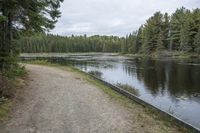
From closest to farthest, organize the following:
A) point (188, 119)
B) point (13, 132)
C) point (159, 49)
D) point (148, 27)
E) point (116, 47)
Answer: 1. point (13, 132)
2. point (188, 119)
3. point (159, 49)
4. point (148, 27)
5. point (116, 47)

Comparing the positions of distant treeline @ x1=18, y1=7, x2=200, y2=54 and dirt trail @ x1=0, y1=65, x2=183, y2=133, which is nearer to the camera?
dirt trail @ x1=0, y1=65, x2=183, y2=133

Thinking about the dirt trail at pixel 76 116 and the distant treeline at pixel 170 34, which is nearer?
the dirt trail at pixel 76 116

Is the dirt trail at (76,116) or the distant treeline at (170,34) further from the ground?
the distant treeline at (170,34)

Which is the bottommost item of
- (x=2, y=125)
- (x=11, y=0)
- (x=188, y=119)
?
(x=188, y=119)

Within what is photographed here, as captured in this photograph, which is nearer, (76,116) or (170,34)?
(76,116)

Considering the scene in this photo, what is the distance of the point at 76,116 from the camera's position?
10.2 metres

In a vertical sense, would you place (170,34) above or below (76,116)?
above

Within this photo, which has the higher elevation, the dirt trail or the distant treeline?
the distant treeline

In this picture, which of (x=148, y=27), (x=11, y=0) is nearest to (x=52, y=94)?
(x=11, y=0)

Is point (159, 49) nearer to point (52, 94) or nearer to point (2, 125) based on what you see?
point (52, 94)

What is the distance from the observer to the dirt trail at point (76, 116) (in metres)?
8.85

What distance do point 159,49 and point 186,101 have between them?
61146 mm

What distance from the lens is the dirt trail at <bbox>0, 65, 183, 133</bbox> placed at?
29.0 ft

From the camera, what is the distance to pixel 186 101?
16.6 meters
